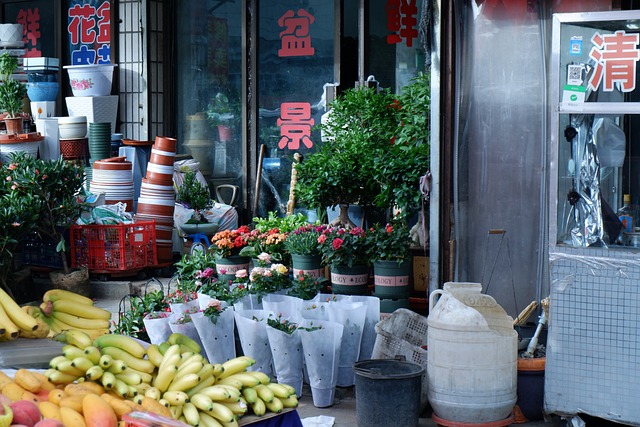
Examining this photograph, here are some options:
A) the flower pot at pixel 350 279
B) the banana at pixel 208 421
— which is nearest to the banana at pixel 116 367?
the banana at pixel 208 421

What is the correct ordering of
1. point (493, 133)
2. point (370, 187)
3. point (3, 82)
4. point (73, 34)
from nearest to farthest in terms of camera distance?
point (493, 133) → point (370, 187) → point (3, 82) → point (73, 34)

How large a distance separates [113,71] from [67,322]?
8199 mm

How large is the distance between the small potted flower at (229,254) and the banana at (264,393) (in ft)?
12.4

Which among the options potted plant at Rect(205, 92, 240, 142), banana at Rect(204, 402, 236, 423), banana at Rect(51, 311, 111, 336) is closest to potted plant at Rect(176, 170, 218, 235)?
potted plant at Rect(205, 92, 240, 142)

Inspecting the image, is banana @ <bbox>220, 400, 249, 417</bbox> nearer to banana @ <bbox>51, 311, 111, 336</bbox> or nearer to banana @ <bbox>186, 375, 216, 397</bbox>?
banana @ <bbox>186, 375, 216, 397</bbox>

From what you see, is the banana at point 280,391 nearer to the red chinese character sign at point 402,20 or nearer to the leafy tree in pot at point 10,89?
the red chinese character sign at point 402,20

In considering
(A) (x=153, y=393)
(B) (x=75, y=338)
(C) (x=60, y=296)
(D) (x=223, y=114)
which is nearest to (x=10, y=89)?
(D) (x=223, y=114)

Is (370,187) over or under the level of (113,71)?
under

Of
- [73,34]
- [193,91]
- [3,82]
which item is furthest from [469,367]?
[73,34]

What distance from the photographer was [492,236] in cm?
824

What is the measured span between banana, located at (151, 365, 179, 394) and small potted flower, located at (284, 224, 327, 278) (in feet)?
11.4

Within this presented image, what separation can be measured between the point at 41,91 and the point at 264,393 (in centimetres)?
974

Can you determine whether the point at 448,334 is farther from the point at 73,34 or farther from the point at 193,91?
the point at 73,34

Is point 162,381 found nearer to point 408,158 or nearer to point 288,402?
point 288,402
